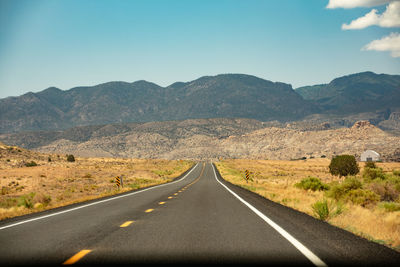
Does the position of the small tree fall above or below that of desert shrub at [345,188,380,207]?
below

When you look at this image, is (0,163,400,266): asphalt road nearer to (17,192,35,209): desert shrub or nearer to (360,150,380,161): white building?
(17,192,35,209): desert shrub

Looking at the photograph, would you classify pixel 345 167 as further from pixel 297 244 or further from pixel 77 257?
pixel 77 257

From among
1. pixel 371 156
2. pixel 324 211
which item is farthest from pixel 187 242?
pixel 371 156

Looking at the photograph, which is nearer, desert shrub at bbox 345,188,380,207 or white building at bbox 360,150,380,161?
desert shrub at bbox 345,188,380,207

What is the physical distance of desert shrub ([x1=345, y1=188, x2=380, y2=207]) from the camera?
1648 centimetres

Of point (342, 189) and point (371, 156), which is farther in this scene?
point (371, 156)

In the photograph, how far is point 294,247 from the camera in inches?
266

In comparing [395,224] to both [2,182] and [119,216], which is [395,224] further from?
[2,182]

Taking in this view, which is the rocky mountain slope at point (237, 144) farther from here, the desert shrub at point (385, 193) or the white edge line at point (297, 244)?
the white edge line at point (297, 244)

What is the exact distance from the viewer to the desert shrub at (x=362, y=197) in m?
16.5

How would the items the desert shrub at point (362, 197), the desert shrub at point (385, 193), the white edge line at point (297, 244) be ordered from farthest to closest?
A: the desert shrub at point (385, 193) → the desert shrub at point (362, 197) → the white edge line at point (297, 244)

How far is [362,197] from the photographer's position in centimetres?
1659

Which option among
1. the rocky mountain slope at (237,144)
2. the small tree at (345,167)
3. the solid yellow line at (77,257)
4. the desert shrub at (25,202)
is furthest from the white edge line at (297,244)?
the rocky mountain slope at (237,144)

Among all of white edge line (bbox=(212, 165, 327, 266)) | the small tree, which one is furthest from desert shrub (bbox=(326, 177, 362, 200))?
the small tree
